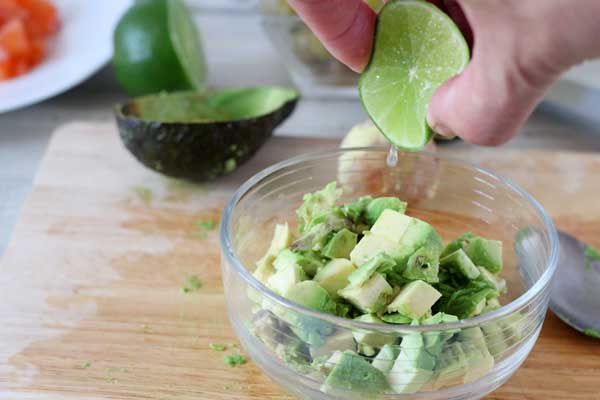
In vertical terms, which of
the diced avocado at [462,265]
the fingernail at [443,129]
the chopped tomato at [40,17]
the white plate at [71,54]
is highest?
the fingernail at [443,129]

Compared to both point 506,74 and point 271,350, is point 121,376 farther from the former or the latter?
point 506,74

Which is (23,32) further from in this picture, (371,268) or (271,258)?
(371,268)

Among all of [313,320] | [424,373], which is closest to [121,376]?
[313,320]

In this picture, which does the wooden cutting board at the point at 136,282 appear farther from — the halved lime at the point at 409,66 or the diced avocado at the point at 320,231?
the halved lime at the point at 409,66

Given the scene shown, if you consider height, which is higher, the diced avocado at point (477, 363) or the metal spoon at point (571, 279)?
the diced avocado at point (477, 363)

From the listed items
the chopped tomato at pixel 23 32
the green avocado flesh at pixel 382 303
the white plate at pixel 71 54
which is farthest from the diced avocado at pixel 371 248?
the chopped tomato at pixel 23 32

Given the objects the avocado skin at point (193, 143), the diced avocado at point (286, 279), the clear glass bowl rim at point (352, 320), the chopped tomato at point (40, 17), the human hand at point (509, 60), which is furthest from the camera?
the chopped tomato at point (40, 17)

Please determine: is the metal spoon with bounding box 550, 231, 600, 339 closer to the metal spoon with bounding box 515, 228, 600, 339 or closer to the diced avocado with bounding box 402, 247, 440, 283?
the metal spoon with bounding box 515, 228, 600, 339
